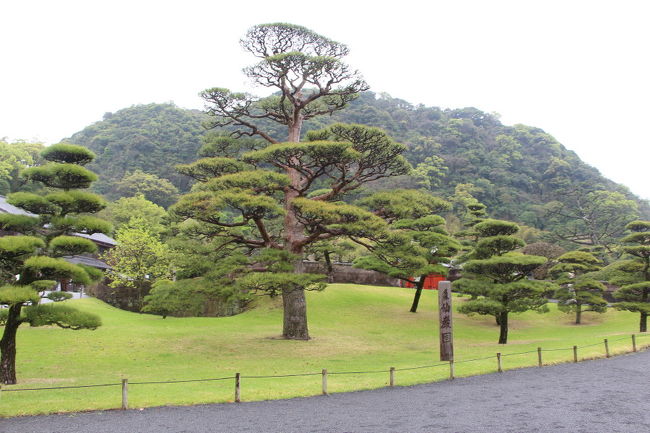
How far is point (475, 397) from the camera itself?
11312 millimetres

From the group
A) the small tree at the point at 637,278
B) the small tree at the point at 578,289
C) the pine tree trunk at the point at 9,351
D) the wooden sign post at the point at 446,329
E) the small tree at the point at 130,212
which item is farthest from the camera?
the small tree at the point at 130,212

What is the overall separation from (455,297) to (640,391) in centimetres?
2518

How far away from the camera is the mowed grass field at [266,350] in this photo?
11617 millimetres

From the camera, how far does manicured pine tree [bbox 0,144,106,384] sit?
38.8 feet

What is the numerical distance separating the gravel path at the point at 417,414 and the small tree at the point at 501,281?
8.59 m

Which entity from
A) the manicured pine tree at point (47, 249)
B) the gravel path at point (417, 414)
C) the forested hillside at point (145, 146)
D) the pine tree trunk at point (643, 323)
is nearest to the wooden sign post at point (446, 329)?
the gravel path at point (417, 414)

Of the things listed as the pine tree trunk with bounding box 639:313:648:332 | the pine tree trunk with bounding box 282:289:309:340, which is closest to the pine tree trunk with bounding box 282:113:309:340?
the pine tree trunk with bounding box 282:289:309:340

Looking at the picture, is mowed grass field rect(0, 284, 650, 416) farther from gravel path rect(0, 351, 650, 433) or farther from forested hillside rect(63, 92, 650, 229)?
forested hillside rect(63, 92, 650, 229)

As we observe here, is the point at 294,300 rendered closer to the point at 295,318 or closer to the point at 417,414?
the point at 295,318

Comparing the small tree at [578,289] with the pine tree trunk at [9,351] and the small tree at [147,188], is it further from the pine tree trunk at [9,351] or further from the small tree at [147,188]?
the small tree at [147,188]

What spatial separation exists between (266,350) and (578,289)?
21.4 m

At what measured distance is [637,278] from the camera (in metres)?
25.8

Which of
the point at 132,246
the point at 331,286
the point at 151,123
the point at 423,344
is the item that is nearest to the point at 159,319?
the point at 132,246

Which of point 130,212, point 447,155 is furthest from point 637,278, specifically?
point 447,155
